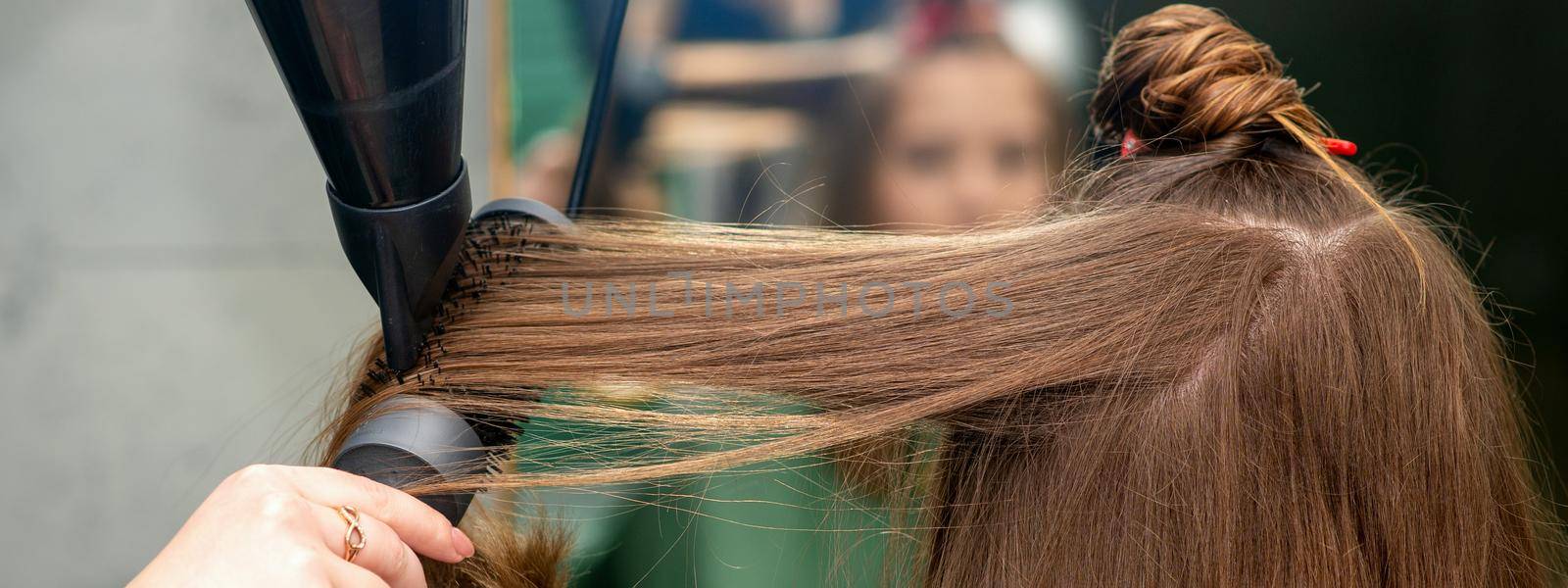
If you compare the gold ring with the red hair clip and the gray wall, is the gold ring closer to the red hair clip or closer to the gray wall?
the gray wall

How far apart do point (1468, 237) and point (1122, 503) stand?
55 centimetres

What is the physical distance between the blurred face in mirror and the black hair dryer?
378 mm

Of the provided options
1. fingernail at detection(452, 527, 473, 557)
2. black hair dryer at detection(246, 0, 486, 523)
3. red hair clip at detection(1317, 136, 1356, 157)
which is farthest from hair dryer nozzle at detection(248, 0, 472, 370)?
red hair clip at detection(1317, 136, 1356, 157)

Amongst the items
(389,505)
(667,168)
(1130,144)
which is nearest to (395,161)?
(389,505)

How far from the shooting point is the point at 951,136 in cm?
68

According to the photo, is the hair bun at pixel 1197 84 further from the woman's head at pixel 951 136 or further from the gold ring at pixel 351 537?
the gold ring at pixel 351 537

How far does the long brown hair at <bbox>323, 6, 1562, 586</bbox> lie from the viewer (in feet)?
1.38

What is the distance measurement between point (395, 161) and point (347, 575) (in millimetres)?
195

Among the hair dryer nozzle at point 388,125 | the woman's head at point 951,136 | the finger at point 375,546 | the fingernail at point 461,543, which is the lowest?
the fingernail at point 461,543

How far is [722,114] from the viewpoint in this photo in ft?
2.35

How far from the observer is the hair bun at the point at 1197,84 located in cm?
50

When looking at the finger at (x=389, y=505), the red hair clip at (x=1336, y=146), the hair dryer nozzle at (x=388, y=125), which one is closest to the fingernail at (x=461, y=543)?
the finger at (x=389, y=505)

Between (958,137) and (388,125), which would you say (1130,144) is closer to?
(958,137)

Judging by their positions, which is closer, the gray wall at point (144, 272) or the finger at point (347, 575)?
the finger at point (347, 575)
